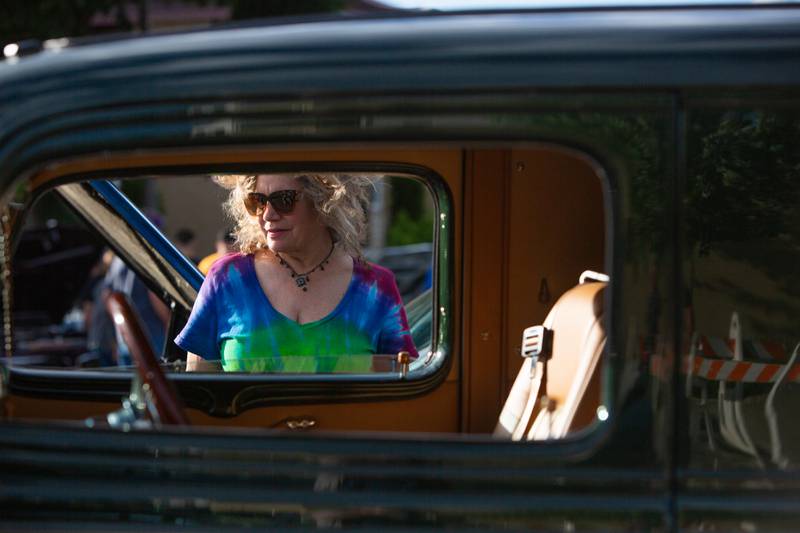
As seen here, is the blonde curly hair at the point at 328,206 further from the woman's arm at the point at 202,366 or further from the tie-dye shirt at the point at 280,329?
the woman's arm at the point at 202,366

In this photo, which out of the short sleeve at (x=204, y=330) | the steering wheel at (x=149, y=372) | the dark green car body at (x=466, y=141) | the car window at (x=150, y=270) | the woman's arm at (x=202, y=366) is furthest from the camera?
the car window at (x=150, y=270)

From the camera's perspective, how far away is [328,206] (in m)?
3.29

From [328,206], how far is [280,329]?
0.38 metres

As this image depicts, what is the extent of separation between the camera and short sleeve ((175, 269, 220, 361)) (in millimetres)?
3135

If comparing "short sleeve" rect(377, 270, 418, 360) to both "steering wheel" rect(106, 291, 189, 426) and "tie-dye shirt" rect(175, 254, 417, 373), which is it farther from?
"steering wheel" rect(106, 291, 189, 426)

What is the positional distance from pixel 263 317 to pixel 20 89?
143 centimetres

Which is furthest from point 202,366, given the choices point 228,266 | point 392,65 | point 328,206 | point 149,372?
point 392,65

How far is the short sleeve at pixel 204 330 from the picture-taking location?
3.13 metres

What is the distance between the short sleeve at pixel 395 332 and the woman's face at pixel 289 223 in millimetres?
265

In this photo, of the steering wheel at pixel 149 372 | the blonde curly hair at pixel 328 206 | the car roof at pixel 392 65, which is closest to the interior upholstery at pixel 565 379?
the car roof at pixel 392 65

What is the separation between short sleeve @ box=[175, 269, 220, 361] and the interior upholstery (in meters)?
0.81

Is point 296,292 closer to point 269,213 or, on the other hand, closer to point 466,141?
point 269,213

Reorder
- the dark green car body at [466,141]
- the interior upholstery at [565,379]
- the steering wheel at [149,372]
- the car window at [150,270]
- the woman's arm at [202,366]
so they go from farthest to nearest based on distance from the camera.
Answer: the car window at [150,270], the woman's arm at [202,366], the interior upholstery at [565,379], the steering wheel at [149,372], the dark green car body at [466,141]

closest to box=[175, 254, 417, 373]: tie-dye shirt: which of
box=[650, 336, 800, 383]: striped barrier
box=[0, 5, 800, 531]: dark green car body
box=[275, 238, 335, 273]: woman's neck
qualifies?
box=[275, 238, 335, 273]: woman's neck
